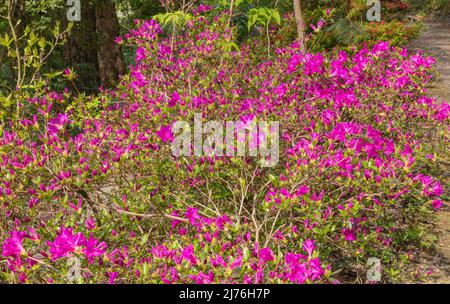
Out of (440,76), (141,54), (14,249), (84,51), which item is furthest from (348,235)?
(84,51)

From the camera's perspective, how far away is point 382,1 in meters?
16.5

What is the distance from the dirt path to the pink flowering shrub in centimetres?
18

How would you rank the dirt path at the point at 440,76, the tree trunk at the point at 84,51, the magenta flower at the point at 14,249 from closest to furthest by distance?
the magenta flower at the point at 14,249 → the dirt path at the point at 440,76 → the tree trunk at the point at 84,51

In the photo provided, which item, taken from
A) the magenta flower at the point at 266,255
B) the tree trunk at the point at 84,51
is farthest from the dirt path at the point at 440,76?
the tree trunk at the point at 84,51

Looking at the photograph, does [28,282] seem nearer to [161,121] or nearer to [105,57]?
[161,121]

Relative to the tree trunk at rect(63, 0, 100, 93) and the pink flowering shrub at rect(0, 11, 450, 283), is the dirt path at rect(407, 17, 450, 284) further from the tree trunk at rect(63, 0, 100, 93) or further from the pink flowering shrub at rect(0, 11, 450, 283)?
the tree trunk at rect(63, 0, 100, 93)

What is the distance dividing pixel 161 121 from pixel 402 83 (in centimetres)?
225

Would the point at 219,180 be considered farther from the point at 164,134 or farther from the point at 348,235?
the point at 348,235

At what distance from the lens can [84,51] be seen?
1295cm

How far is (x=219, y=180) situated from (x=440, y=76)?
4834 mm

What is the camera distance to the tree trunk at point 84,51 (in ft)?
39.9

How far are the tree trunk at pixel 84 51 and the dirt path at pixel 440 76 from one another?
7671mm

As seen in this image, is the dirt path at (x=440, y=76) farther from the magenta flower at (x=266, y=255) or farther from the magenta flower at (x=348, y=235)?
the magenta flower at (x=266, y=255)
